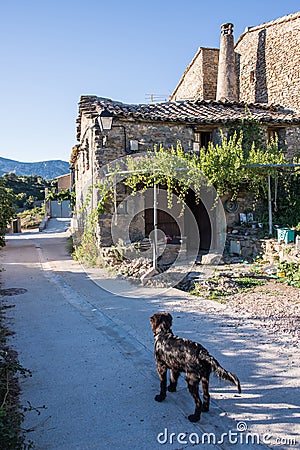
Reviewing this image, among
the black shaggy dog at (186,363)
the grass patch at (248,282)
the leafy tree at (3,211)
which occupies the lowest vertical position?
the grass patch at (248,282)

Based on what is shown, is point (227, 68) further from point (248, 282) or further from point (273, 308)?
point (273, 308)

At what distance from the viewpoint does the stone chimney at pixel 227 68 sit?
658 inches

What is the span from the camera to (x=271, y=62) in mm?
16375

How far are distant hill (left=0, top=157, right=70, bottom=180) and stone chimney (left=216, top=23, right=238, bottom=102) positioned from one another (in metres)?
38.6

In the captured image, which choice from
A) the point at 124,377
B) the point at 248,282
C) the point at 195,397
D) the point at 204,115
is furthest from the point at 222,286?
the point at 204,115

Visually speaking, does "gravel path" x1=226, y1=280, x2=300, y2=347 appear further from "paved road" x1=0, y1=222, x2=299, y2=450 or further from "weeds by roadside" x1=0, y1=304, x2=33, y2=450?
"weeds by roadside" x1=0, y1=304, x2=33, y2=450

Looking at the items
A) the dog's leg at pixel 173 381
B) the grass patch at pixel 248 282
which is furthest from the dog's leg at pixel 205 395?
the grass patch at pixel 248 282

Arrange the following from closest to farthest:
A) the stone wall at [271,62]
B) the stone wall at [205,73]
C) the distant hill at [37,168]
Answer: the stone wall at [271,62]
the stone wall at [205,73]
the distant hill at [37,168]

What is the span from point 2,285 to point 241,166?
22.2 feet

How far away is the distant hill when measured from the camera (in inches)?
2115

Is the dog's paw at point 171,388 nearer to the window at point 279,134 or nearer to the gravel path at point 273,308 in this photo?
the gravel path at point 273,308

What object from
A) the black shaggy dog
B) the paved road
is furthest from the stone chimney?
the black shaggy dog

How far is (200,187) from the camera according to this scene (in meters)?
11.1

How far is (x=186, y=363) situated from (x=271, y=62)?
1627 cm
